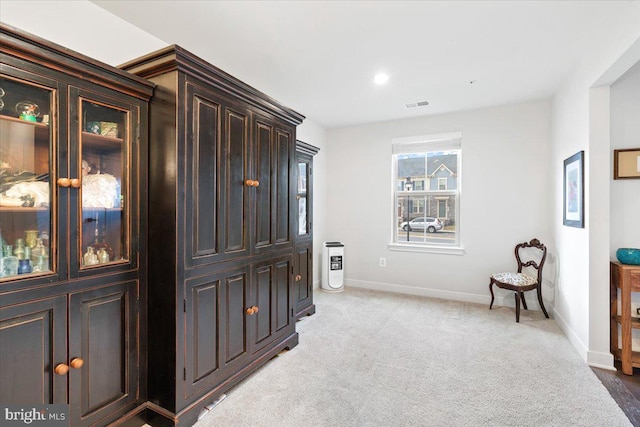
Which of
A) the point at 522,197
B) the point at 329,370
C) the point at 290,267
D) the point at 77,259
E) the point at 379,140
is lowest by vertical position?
the point at 329,370

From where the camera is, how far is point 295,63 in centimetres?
274

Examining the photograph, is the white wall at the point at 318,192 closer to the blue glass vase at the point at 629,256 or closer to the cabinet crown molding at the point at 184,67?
the cabinet crown molding at the point at 184,67

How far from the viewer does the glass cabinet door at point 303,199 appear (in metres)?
3.67

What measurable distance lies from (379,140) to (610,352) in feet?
A: 11.4

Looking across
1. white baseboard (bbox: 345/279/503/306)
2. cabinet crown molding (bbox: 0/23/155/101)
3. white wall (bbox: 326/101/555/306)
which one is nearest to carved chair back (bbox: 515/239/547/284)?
white wall (bbox: 326/101/555/306)

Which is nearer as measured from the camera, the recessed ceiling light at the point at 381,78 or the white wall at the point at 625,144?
the white wall at the point at 625,144

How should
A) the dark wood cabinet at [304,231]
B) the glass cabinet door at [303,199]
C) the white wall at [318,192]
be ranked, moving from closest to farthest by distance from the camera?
the dark wood cabinet at [304,231] < the glass cabinet door at [303,199] < the white wall at [318,192]

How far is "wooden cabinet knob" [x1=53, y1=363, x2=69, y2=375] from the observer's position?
1.41m

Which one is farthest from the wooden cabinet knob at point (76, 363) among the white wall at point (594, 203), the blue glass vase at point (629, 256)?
the blue glass vase at point (629, 256)

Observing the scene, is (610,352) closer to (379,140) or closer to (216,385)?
(216,385)

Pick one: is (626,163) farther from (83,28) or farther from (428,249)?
(83,28)

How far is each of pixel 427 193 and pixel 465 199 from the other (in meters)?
0.53

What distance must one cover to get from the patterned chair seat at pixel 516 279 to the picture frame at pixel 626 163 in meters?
1.36

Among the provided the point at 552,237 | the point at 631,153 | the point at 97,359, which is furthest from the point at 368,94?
the point at 97,359
